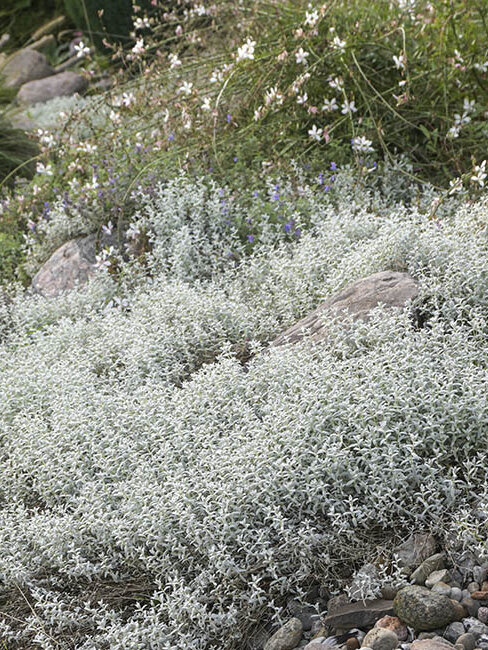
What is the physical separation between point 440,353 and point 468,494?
0.54m

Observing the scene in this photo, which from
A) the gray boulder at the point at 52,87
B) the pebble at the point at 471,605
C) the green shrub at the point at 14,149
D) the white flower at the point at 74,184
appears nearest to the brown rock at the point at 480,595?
the pebble at the point at 471,605

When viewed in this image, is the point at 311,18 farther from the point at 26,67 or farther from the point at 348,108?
the point at 26,67

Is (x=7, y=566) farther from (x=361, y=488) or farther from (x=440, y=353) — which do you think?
(x=440, y=353)

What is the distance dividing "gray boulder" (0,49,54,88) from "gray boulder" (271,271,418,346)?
33.4 ft

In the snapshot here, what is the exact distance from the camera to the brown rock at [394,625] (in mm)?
1879

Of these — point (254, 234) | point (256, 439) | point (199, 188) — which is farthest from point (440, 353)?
point (199, 188)

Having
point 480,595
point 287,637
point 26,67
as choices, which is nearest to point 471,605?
point 480,595

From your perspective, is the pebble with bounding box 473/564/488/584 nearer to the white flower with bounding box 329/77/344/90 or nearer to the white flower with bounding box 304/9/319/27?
the white flower with bounding box 329/77/344/90

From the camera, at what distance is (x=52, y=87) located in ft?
36.3

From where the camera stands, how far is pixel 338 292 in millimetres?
3180

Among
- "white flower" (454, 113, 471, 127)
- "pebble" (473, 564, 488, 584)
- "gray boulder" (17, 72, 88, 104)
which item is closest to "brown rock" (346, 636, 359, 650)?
"pebble" (473, 564, 488, 584)

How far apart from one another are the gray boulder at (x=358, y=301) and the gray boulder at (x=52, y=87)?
346 inches

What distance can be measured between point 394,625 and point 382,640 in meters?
0.08

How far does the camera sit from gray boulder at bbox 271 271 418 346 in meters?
2.91
